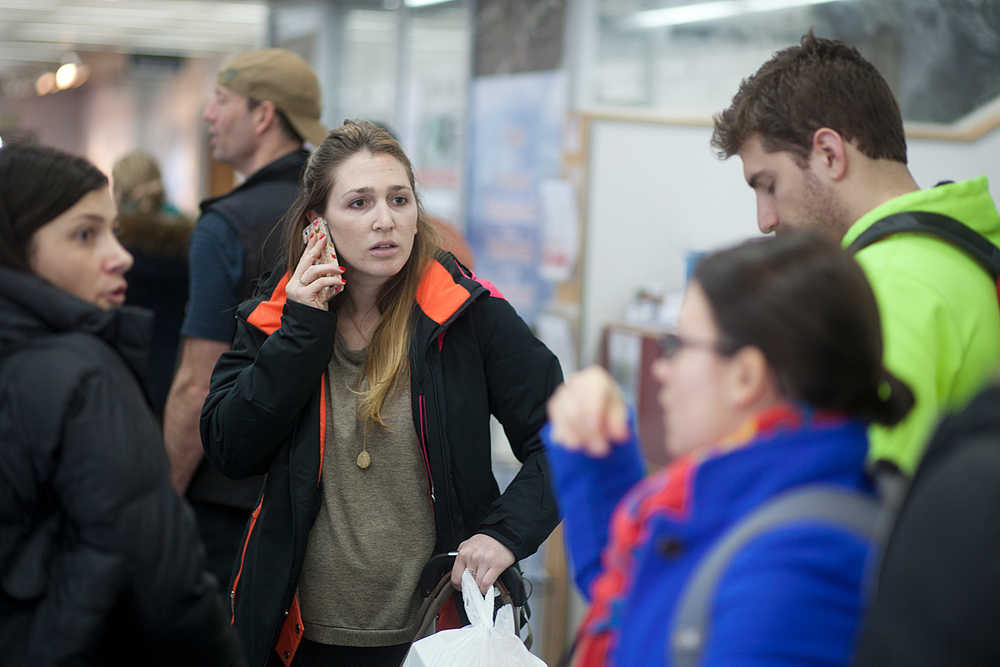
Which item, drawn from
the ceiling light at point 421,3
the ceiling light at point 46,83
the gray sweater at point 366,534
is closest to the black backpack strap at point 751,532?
the gray sweater at point 366,534

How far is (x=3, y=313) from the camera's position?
1533mm

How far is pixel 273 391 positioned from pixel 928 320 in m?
1.16

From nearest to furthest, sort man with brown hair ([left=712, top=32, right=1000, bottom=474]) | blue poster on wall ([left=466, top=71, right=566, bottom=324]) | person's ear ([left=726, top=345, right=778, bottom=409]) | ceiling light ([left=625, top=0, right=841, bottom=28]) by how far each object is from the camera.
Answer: person's ear ([left=726, top=345, right=778, bottom=409]) → man with brown hair ([left=712, top=32, right=1000, bottom=474]) → ceiling light ([left=625, top=0, right=841, bottom=28]) → blue poster on wall ([left=466, top=71, right=566, bottom=324])

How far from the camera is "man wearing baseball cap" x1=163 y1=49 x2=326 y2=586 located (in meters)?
2.71

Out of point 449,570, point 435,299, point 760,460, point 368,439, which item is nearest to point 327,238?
point 435,299

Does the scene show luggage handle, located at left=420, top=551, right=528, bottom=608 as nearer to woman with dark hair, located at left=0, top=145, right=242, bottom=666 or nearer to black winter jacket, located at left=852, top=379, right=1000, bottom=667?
woman with dark hair, located at left=0, top=145, right=242, bottom=666

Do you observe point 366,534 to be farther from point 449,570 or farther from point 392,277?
point 392,277

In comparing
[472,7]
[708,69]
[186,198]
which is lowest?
[186,198]

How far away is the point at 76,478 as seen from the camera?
4.83ft

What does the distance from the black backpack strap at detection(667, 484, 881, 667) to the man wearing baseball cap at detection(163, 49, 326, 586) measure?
1.68 meters

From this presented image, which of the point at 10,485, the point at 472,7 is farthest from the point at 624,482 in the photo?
the point at 472,7

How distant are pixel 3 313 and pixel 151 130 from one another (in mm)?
17264

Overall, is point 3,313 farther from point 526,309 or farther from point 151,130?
point 151,130

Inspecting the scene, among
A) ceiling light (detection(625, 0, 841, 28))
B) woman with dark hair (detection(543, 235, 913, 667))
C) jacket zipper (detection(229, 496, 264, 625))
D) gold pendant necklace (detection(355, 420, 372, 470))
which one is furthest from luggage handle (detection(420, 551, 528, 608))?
ceiling light (detection(625, 0, 841, 28))
